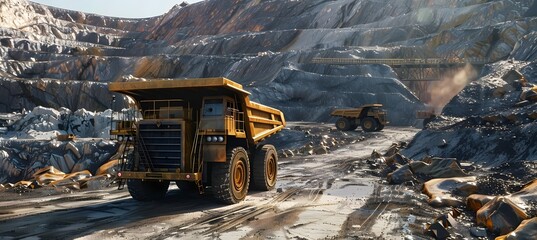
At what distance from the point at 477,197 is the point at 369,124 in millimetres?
20798

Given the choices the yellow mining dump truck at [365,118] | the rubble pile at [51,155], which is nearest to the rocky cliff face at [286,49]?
the yellow mining dump truck at [365,118]

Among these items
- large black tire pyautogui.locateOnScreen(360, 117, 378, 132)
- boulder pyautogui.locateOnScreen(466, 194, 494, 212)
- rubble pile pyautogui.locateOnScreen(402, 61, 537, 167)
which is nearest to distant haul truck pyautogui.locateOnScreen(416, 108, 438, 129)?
rubble pile pyautogui.locateOnScreen(402, 61, 537, 167)

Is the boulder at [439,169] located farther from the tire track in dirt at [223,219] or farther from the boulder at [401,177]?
the tire track in dirt at [223,219]

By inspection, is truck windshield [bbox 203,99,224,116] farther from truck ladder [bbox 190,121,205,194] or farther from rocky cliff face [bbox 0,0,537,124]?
rocky cliff face [bbox 0,0,537,124]

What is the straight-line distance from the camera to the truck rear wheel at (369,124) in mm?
27344

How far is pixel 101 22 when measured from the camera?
116438 millimetres

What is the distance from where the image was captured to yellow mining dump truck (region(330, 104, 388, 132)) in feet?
90.0

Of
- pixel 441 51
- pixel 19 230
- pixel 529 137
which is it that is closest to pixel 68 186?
pixel 19 230

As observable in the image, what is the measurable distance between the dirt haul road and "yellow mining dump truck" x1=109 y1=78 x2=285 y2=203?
2.01ft

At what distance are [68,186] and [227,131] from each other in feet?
22.0

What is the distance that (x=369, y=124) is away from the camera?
27469 millimetres

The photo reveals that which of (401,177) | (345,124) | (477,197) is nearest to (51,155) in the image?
(401,177)

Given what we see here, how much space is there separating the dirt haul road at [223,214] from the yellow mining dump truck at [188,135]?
61cm

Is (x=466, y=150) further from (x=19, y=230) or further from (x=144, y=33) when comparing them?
(x=144, y=33)
